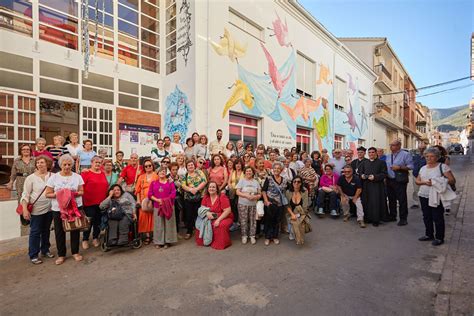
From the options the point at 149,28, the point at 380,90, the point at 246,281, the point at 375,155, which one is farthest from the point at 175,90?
the point at 380,90

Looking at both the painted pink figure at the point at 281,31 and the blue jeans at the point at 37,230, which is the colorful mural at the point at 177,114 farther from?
the painted pink figure at the point at 281,31

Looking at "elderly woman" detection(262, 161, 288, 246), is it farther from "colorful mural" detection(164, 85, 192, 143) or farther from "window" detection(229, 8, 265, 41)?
"window" detection(229, 8, 265, 41)

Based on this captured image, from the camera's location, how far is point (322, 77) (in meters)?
16.0

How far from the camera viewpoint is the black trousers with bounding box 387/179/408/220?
5698 millimetres

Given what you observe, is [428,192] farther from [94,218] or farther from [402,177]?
[94,218]

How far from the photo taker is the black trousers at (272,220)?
4.66m

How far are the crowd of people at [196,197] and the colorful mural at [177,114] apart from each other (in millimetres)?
3495

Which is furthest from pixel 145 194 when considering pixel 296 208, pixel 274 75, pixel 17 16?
pixel 274 75

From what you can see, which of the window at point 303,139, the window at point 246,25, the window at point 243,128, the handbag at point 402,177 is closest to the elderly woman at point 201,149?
the window at point 243,128

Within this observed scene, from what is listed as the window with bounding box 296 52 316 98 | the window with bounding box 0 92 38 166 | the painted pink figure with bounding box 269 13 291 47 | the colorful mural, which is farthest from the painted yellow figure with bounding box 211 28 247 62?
the window with bounding box 0 92 38 166

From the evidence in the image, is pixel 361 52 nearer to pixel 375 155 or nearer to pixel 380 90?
pixel 380 90

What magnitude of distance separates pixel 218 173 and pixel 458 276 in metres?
4.13

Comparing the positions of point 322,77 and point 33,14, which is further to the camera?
point 322,77

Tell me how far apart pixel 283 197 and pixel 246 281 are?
1.93 meters
